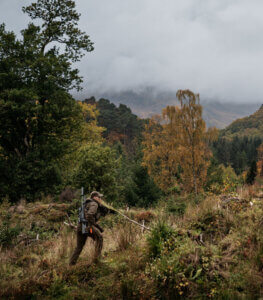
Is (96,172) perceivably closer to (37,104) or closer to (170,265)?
(37,104)

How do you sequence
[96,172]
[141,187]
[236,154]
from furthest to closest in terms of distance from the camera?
[236,154] → [141,187] → [96,172]

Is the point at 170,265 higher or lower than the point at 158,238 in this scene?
lower

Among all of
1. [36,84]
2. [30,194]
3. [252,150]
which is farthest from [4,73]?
[252,150]

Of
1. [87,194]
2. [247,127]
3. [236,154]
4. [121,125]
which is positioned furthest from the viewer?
[247,127]

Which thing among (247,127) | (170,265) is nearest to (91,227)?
(170,265)

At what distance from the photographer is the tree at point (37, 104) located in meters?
14.4

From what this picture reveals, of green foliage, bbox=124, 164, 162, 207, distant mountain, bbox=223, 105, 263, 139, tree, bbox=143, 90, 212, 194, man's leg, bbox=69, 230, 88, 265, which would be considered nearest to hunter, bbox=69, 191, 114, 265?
man's leg, bbox=69, 230, 88, 265

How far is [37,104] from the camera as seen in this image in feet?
48.3

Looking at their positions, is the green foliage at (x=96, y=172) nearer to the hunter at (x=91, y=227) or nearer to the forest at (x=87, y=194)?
the forest at (x=87, y=194)

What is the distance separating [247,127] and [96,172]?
475ft

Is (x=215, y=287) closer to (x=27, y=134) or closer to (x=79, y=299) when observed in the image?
(x=79, y=299)

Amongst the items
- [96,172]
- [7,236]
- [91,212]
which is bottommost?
[7,236]

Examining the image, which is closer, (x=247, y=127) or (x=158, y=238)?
(x=158, y=238)

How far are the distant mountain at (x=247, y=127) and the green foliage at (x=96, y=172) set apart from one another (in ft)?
421
